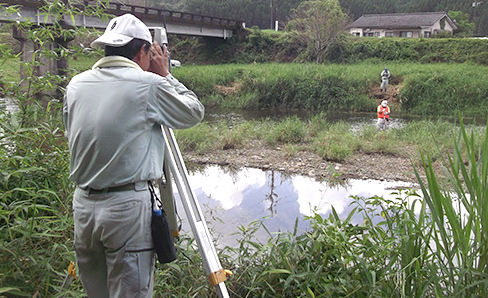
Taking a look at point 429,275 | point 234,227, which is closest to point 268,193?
point 234,227

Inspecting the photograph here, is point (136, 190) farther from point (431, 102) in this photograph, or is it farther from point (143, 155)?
point (431, 102)

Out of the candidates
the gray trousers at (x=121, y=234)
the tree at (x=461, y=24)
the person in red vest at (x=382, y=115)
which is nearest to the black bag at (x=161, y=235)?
the gray trousers at (x=121, y=234)

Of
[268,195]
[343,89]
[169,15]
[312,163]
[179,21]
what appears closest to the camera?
[268,195]

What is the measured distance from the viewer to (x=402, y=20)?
138ft

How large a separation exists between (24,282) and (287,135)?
26.5 ft

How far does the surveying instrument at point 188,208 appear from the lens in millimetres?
1727

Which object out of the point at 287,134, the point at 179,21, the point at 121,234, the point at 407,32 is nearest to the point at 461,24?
the point at 407,32

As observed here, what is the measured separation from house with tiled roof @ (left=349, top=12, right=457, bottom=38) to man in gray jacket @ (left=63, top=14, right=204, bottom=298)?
41.3 metres

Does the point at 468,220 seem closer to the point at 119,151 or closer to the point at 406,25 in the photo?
the point at 119,151

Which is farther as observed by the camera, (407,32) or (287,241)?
(407,32)

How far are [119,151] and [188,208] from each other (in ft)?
1.39

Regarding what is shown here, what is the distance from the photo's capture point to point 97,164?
1.62 meters

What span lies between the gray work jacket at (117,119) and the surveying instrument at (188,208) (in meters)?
0.17

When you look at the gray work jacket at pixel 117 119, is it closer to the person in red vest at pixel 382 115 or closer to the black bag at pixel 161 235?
the black bag at pixel 161 235
